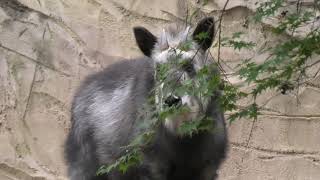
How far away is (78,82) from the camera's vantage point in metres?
8.05

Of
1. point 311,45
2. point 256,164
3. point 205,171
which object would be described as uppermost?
point 311,45

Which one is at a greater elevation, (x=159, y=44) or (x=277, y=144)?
(x=159, y=44)

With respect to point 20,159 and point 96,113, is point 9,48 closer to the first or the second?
point 20,159

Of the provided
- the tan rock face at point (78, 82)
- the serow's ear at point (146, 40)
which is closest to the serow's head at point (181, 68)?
the serow's ear at point (146, 40)

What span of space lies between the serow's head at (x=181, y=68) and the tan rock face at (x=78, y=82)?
1.99 meters

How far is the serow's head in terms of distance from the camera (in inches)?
160

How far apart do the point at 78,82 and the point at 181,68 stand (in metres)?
3.38

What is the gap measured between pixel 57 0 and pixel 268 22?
198cm

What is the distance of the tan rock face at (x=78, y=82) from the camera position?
25.9 feet

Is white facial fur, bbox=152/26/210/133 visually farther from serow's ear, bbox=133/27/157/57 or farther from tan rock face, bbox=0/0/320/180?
tan rock face, bbox=0/0/320/180

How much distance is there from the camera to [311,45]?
390 centimetres

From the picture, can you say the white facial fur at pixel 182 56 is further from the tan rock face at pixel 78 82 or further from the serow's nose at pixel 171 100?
the tan rock face at pixel 78 82

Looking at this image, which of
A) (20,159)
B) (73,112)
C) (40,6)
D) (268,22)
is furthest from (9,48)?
(268,22)

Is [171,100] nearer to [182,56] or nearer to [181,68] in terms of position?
[181,68]
